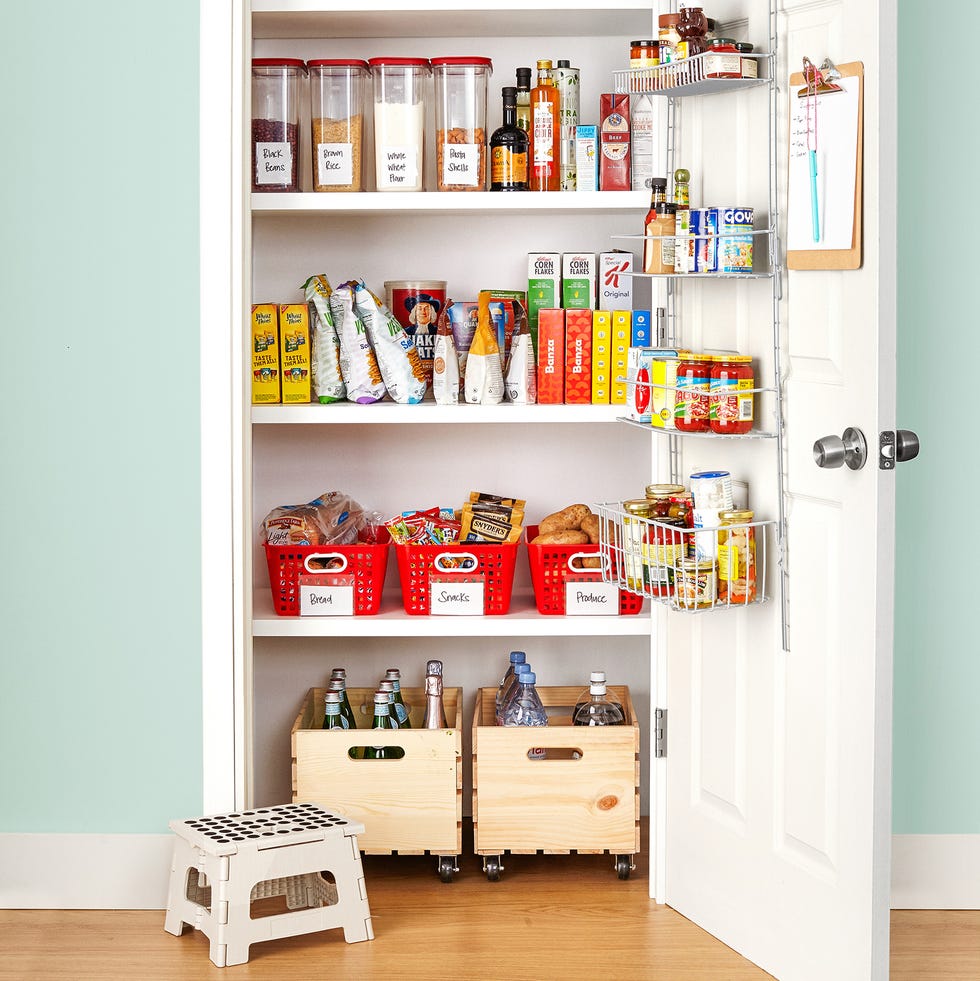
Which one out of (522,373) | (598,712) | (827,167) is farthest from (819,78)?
(598,712)

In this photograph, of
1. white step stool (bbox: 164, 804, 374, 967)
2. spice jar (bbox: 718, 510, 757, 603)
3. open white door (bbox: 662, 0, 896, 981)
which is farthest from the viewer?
white step stool (bbox: 164, 804, 374, 967)

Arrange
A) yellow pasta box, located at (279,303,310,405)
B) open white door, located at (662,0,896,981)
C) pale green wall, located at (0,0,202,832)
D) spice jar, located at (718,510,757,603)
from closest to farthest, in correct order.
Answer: open white door, located at (662,0,896,981), spice jar, located at (718,510,757,603), pale green wall, located at (0,0,202,832), yellow pasta box, located at (279,303,310,405)

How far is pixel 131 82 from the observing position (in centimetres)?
227

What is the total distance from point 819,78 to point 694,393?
0.53 m

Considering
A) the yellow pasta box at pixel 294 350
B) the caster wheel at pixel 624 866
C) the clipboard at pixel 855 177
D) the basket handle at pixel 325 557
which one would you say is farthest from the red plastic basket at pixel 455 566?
the clipboard at pixel 855 177

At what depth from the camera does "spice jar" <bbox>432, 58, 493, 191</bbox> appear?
2.46 m

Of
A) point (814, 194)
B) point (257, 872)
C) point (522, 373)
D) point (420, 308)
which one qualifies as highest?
point (814, 194)

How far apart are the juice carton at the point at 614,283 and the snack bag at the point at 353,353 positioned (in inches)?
19.7

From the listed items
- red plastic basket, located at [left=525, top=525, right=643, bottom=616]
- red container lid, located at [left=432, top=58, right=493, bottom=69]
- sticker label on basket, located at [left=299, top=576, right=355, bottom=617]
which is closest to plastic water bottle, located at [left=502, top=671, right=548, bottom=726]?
red plastic basket, located at [left=525, top=525, right=643, bottom=616]

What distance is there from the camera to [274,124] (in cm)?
247

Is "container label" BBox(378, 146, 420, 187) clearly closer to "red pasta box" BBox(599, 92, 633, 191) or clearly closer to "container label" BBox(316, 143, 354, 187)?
"container label" BBox(316, 143, 354, 187)

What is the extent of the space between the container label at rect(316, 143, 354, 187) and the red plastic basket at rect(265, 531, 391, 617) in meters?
0.74

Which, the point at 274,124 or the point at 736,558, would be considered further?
the point at 274,124

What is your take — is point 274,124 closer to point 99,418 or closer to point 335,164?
point 335,164
